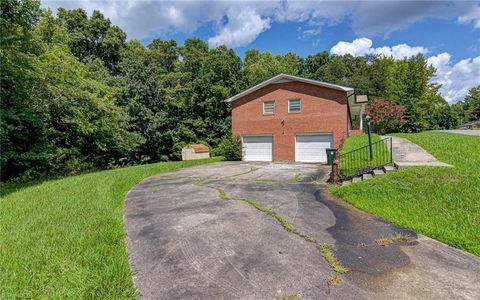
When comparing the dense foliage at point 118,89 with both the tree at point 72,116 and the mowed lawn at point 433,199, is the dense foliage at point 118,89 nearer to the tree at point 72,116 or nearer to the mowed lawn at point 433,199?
the tree at point 72,116

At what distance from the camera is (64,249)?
386 cm

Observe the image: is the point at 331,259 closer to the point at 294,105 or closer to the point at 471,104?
the point at 294,105

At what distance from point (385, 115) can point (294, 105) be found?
1233 centimetres

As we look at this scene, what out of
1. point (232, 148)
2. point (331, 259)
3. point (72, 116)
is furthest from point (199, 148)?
point (331, 259)

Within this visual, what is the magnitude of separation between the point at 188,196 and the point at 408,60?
40463 mm

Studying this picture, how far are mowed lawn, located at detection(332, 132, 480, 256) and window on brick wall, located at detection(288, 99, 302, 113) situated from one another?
1000cm

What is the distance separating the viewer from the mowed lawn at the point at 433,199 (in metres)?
4.56

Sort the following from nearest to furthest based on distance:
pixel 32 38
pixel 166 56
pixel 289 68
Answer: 1. pixel 32 38
2. pixel 166 56
3. pixel 289 68

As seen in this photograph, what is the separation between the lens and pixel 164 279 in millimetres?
3256

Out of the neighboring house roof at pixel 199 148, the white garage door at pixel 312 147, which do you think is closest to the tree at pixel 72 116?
the neighboring house roof at pixel 199 148

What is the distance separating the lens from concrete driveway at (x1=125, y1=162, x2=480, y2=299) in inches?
119

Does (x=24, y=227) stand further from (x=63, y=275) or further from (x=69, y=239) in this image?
(x=63, y=275)

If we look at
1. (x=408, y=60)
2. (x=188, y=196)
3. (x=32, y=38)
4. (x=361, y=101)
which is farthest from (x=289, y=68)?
(x=188, y=196)

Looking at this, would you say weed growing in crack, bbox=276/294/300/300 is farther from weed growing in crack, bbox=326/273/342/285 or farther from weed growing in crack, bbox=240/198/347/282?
weed growing in crack, bbox=240/198/347/282
